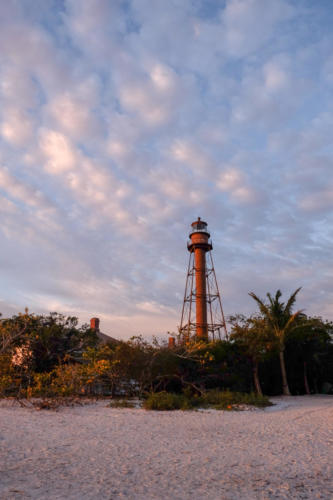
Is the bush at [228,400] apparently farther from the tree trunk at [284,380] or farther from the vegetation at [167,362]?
the tree trunk at [284,380]

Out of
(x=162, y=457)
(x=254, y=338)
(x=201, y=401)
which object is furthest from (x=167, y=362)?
(x=162, y=457)

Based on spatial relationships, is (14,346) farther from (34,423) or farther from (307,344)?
(307,344)

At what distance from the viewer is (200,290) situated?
2881 centimetres

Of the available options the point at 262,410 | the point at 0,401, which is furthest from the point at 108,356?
the point at 262,410

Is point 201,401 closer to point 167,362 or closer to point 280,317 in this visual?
point 167,362

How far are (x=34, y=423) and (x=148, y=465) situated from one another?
4.07 m

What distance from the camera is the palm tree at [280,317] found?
713 inches

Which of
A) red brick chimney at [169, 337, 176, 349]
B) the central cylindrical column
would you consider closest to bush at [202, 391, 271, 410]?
red brick chimney at [169, 337, 176, 349]

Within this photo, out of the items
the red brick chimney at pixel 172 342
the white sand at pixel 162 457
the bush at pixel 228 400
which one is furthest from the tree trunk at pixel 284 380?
the white sand at pixel 162 457

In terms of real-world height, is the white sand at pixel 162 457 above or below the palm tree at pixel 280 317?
below

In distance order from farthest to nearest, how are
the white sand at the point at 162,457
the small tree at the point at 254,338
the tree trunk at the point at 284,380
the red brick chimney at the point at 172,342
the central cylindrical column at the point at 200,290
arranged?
the central cylindrical column at the point at 200,290 < the tree trunk at the point at 284,380 < the small tree at the point at 254,338 < the red brick chimney at the point at 172,342 < the white sand at the point at 162,457

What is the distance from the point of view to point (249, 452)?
5.52 meters

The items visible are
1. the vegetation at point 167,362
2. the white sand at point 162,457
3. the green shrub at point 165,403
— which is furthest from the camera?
the vegetation at point 167,362

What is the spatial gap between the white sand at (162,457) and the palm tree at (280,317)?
366 inches
